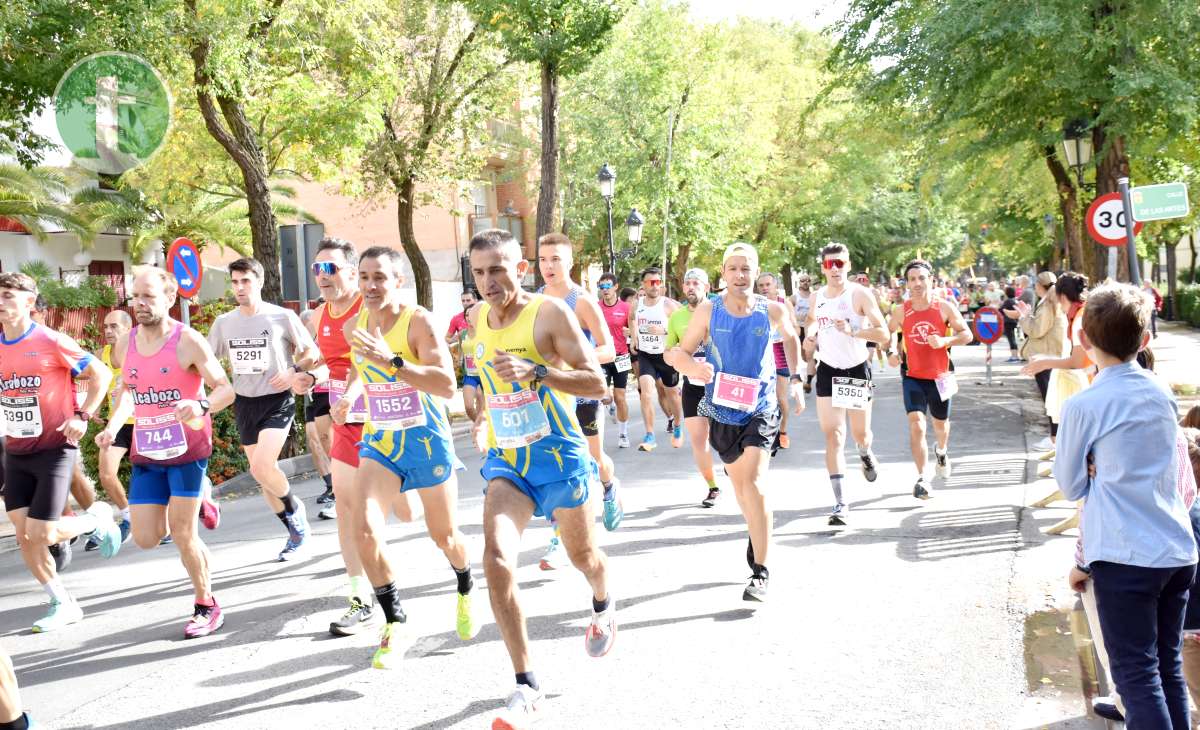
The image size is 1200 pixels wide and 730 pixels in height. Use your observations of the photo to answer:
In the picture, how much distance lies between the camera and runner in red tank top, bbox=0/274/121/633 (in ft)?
21.3

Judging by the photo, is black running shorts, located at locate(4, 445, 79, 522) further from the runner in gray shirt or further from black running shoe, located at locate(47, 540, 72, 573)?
the runner in gray shirt

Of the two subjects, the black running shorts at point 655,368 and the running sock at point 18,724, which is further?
the black running shorts at point 655,368

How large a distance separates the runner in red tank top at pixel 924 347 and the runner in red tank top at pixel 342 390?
15.5ft

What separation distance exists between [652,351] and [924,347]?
13.8 feet

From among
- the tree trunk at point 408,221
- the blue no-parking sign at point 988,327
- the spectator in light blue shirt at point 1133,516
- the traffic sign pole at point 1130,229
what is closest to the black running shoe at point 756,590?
the spectator in light blue shirt at point 1133,516

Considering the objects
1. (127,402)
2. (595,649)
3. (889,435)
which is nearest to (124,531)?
(127,402)

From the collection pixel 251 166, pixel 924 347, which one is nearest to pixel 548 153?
pixel 251 166

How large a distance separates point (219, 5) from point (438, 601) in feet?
32.5

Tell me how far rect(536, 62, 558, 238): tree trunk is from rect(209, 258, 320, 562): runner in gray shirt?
12.3 m

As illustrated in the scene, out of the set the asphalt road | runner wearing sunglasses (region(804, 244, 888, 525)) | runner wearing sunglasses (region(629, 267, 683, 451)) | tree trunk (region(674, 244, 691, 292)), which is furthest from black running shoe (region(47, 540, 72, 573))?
tree trunk (region(674, 244, 691, 292))

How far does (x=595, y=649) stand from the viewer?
503 cm

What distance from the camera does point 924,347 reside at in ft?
30.9

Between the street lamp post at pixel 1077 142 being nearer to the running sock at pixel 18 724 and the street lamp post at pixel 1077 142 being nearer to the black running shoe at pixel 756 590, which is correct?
the black running shoe at pixel 756 590

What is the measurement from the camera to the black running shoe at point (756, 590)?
6117 millimetres
